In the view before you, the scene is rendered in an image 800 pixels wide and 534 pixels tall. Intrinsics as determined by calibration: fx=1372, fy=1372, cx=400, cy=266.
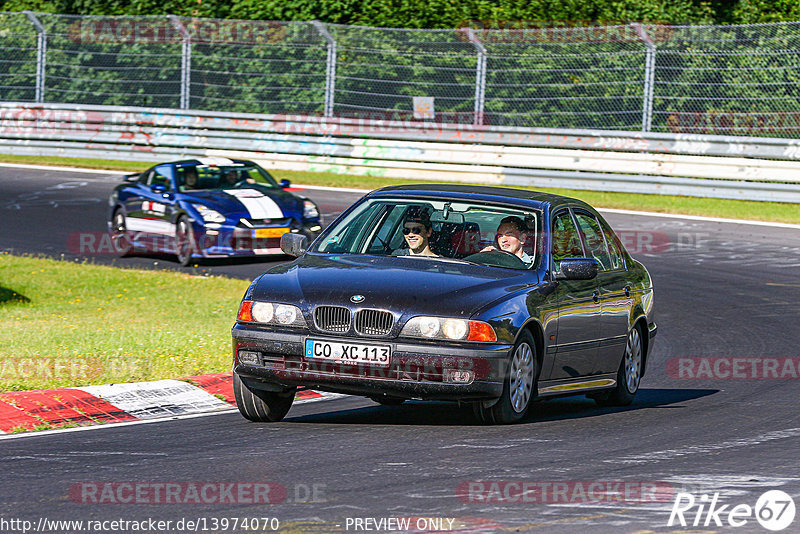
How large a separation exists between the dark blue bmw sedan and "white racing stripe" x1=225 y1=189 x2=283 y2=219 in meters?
8.62

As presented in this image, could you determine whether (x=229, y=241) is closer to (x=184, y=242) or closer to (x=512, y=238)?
(x=184, y=242)

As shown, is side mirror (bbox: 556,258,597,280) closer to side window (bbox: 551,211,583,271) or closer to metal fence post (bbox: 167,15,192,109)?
side window (bbox: 551,211,583,271)

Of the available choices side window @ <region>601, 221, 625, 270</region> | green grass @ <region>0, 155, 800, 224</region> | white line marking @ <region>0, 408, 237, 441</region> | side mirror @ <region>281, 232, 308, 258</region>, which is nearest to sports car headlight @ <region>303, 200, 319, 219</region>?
green grass @ <region>0, 155, 800, 224</region>

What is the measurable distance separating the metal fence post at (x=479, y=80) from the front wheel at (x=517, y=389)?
1854 cm

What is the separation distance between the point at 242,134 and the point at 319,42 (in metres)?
2.48

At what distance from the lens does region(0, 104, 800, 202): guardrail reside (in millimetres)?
23891

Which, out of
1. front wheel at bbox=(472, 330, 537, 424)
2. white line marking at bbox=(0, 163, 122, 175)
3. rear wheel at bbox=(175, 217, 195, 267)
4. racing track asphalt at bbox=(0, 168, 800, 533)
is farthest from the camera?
white line marking at bbox=(0, 163, 122, 175)

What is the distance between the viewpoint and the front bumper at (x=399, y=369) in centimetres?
774

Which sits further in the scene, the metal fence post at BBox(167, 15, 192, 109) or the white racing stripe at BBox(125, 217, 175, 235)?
the metal fence post at BBox(167, 15, 192, 109)

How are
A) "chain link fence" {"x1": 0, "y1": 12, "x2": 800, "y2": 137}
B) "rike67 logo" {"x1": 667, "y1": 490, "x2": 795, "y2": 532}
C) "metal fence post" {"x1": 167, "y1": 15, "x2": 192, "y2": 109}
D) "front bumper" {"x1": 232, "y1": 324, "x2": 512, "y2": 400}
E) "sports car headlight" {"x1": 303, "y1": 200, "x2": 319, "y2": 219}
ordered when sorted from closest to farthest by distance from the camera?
"rike67 logo" {"x1": 667, "y1": 490, "x2": 795, "y2": 532}
"front bumper" {"x1": 232, "y1": 324, "x2": 512, "y2": 400}
"sports car headlight" {"x1": 303, "y1": 200, "x2": 319, "y2": 219}
"chain link fence" {"x1": 0, "y1": 12, "x2": 800, "y2": 137}
"metal fence post" {"x1": 167, "y1": 15, "x2": 192, "y2": 109}

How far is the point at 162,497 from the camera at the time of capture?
6.24 m

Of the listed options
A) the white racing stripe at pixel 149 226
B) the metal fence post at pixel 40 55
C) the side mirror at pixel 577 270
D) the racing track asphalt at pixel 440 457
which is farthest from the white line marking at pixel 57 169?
the side mirror at pixel 577 270

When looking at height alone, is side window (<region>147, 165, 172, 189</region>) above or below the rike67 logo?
above

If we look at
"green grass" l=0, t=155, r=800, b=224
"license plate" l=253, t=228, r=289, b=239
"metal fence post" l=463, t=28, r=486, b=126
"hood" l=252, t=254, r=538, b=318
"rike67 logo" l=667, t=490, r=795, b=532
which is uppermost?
"metal fence post" l=463, t=28, r=486, b=126
